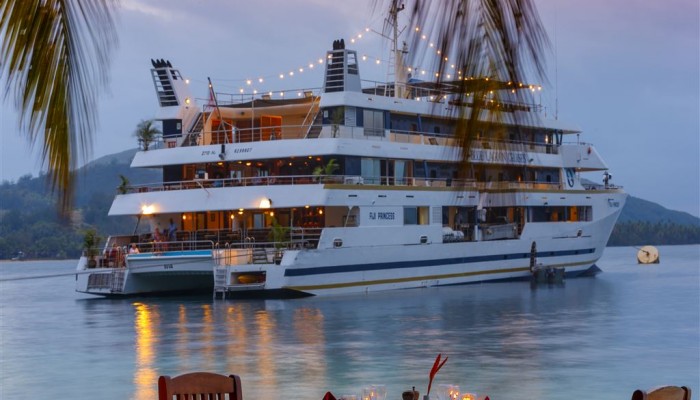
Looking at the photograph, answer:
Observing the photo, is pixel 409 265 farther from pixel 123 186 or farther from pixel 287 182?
pixel 123 186

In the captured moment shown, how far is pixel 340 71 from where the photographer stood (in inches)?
1107

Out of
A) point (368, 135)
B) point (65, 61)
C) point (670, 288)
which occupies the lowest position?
point (670, 288)

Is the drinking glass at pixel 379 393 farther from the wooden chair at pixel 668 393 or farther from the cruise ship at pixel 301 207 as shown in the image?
the cruise ship at pixel 301 207

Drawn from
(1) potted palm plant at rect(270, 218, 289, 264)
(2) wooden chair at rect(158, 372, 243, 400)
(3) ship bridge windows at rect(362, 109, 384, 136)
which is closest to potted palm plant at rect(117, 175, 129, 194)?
(1) potted palm plant at rect(270, 218, 289, 264)

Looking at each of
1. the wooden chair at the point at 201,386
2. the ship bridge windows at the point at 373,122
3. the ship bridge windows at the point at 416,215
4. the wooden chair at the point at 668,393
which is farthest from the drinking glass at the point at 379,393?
the ship bridge windows at the point at 373,122

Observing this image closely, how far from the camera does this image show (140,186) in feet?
95.0

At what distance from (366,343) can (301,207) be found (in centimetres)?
940

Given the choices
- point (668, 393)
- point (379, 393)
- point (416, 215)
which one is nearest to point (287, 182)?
point (416, 215)

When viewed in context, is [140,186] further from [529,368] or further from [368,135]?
[529,368]

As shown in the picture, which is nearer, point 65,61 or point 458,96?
point 458,96

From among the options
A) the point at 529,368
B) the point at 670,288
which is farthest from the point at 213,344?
the point at 670,288

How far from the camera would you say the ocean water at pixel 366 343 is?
13.6 meters

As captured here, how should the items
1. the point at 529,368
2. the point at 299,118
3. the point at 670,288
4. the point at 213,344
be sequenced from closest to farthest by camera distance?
the point at 529,368, the point at 213,344, the point at 299,118, the point at 670,288

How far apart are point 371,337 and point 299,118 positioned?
41.6ft
